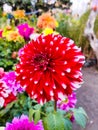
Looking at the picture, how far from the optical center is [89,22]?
4902 millimetres

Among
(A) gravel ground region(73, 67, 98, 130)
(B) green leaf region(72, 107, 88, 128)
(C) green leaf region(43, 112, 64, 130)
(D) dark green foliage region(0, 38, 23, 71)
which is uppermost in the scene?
(C) green leaf region(43, 112, 64, 130)

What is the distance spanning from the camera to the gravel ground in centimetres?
300

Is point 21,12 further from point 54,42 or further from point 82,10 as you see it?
point 54,42

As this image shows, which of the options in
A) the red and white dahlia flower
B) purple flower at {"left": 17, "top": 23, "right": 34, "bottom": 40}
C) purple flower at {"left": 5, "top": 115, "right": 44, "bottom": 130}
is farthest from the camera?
purple flower at {"left": 17, "top": 23, "right": 34, "bottom": 40}

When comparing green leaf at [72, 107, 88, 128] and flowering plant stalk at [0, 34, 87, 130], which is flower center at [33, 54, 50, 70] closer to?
flowering plant stalk at [0, 34, 87, 130]

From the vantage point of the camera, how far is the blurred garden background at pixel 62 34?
9.69 feet

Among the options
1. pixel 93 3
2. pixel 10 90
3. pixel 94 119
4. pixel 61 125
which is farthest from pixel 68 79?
pixel 93 3

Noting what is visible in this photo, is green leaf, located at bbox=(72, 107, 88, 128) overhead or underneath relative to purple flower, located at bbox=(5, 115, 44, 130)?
underneath

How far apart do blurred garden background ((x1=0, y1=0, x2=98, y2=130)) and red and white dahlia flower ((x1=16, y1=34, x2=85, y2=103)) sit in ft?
1.61

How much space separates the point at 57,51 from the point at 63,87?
13 cm

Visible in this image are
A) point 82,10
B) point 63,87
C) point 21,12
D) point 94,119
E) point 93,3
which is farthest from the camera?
point 82,10

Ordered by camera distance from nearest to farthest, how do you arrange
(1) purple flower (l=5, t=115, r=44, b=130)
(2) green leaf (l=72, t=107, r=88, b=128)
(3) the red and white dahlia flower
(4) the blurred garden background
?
(3) the red and white dahlia flower → (1) purple flower (l=5, t=115, r=44, b=130) → (2) green leaf (l=72, t=107, r=88, b=128) → (4) the blurred garden background

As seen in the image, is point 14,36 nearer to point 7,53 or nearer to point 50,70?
point 7,53

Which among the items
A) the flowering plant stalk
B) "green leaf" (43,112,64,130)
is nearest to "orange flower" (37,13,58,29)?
"green leaf" (43,112,64,130)
